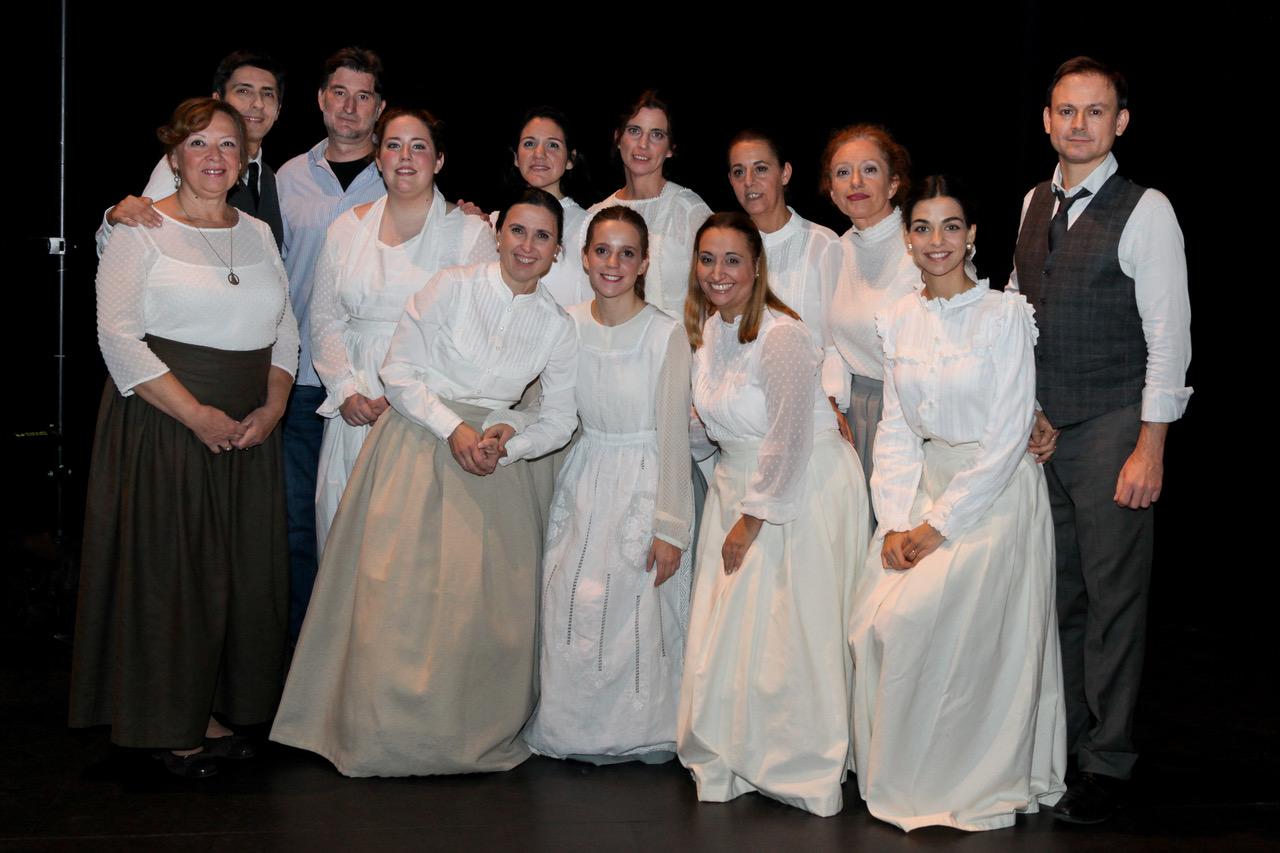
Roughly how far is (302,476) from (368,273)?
79 centimetres

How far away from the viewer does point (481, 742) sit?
3.34 meters

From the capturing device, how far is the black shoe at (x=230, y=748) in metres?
3.39

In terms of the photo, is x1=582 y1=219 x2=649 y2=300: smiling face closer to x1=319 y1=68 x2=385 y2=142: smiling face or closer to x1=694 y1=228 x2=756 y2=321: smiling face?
x1=694 y1=228 x2=756 y2=321: smiling face

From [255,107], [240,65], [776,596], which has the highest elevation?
[240,65]

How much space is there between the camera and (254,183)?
Result: 13.2 feet

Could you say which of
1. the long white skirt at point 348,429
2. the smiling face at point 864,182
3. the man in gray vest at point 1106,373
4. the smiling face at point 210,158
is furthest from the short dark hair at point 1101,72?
the smiling face at point 210,158

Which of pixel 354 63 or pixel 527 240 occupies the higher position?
pixel 354 63

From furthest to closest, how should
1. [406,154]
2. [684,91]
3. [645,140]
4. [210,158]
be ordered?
[684,91]
[645,140]
[406,154]
[210,158]

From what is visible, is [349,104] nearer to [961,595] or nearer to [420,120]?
[420,120]

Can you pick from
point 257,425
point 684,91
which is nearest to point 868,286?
point 257,425

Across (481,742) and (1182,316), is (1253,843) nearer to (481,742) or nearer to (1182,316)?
(1182,316)

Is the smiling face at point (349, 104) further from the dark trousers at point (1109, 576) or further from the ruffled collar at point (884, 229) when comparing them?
the dark trousers at point (1109, 576)

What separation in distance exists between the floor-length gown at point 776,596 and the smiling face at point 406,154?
40.1 inches

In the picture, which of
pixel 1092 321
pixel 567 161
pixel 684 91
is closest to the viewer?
→ pixel 1092 321
